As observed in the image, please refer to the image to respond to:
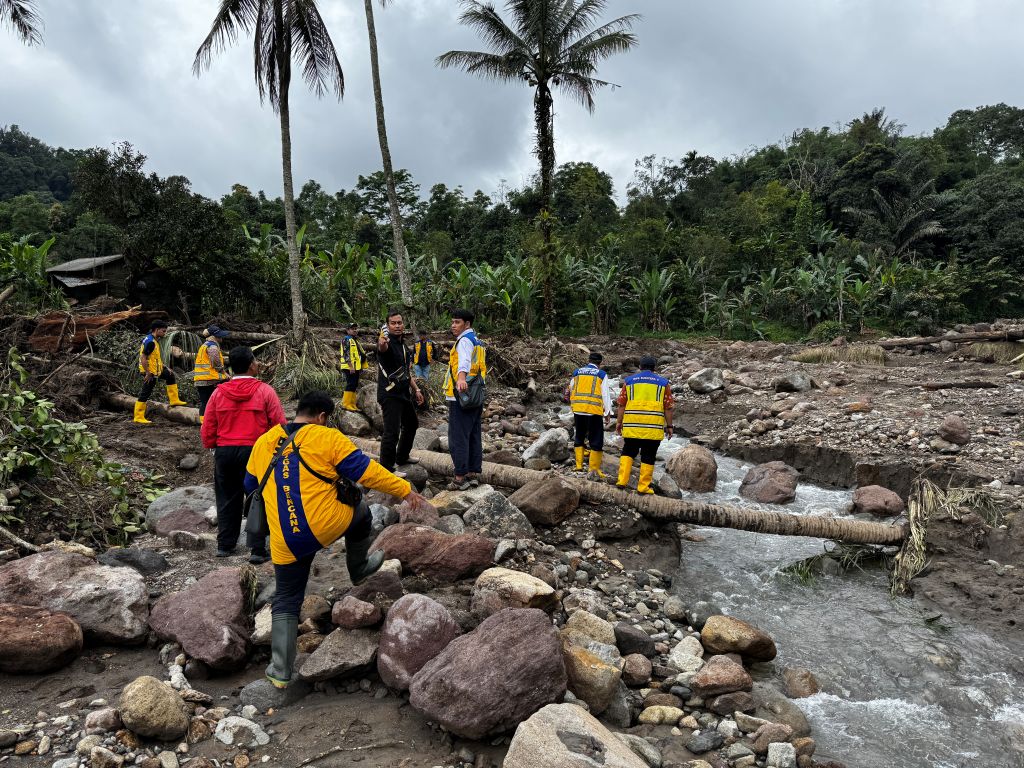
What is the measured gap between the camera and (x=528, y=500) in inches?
223

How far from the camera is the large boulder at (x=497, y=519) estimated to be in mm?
5211

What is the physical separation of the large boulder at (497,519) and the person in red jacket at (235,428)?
5.56ft

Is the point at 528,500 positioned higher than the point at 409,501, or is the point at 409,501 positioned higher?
the point at 409,501

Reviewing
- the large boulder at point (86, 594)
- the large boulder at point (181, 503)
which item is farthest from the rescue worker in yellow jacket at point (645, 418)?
the large boulder at point (86, 594)

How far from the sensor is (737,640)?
4156 millimetres

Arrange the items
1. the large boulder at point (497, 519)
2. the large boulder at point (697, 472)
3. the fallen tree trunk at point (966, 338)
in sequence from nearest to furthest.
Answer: the large boulder at point (497, 519)
the large boulder at point (697, 472)
the fallen tree trunk at point (966, 338)

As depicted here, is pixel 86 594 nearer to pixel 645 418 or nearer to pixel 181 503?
pixel 181 503

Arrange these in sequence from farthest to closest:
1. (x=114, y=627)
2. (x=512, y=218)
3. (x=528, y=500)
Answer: (x=512, y=218) < (x=528, y=500) < (x=114, y=627)

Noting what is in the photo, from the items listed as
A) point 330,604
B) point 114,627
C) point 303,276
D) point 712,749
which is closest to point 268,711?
point 330,604

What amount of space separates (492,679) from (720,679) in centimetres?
157

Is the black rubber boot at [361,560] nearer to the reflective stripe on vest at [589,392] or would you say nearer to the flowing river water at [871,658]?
the flowing river water at [871,658]

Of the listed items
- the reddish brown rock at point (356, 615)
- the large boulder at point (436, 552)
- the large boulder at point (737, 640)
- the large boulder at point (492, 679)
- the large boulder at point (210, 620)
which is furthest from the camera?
the large boulder at point (436, 552)

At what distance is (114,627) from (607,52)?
1738cm

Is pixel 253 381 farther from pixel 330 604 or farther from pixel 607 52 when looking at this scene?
pixel 607 52
